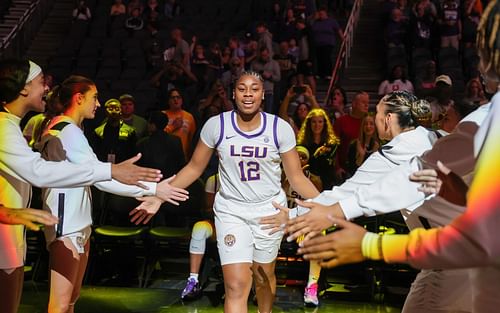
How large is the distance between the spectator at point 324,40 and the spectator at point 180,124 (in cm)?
365

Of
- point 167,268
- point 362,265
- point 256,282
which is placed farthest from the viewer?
point 167,268

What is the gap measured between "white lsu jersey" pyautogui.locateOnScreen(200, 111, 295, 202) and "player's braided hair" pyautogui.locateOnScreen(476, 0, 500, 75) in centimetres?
333

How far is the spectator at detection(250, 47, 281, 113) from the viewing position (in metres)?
11.9

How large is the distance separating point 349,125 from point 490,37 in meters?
7.17

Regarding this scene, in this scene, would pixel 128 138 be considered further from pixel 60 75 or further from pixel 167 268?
pixel 60 75

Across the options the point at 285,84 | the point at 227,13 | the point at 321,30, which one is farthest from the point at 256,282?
the point at 227,13

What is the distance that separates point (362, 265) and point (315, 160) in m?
1.21

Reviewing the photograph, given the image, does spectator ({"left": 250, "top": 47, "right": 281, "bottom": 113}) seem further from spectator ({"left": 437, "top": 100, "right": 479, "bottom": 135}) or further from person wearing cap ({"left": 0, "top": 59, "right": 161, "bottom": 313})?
person wearing cap ({"left": 0, "top": 59, "right": 161, "bottom": 313})

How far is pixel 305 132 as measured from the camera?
8.84 meters

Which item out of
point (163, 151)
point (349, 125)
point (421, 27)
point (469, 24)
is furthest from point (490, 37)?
point (469, 24)

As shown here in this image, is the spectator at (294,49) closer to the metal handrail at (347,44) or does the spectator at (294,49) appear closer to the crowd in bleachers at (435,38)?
the metal handrail at (347,44)

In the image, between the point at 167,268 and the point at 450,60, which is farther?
the point at 450,60

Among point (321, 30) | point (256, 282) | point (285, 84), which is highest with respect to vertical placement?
point (321, 30)

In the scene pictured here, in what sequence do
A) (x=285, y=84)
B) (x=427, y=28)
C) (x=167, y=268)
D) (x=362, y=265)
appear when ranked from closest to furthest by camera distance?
1. (x=362, y=265)
2. (x=167, y=268)
3. (x=285, y=84)
4. (x=427, y=28)
